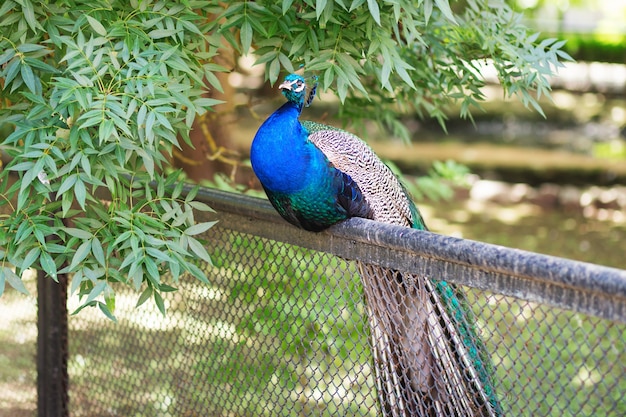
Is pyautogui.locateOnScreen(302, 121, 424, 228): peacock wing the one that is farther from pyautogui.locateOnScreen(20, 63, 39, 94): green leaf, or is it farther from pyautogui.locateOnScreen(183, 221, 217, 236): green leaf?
pyautogui.locateOnScreen(20, 63, 39, 94): green leaf

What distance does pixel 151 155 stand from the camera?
7.38 ft

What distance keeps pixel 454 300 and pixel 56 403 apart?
5.12ft

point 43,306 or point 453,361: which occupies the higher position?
point 453,361

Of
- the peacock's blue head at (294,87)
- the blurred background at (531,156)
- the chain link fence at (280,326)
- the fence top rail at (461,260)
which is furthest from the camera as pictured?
the blurred background at (531,156)

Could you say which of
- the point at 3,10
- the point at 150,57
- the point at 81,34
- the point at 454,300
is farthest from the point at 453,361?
the point at 3,10

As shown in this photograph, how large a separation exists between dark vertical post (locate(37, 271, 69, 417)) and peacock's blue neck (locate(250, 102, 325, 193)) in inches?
41.8

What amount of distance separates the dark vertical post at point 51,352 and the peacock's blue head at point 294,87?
46.9 inches

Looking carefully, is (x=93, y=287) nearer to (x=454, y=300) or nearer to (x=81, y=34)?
(x=81, y=34)

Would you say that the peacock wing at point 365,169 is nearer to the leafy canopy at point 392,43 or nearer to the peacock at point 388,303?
the peacock at point 388,303

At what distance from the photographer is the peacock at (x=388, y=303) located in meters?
2.22

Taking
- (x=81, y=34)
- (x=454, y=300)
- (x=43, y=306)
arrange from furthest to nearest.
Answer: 1. (x=43, y=306)
2. (x=454, y=300)
3. (x=81, y=34)

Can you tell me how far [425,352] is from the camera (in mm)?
2266

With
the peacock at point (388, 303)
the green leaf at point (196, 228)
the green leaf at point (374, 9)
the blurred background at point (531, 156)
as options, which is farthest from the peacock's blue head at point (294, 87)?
the blurred background at point (531, 156)

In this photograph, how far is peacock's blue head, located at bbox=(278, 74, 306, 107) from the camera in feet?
7.41
